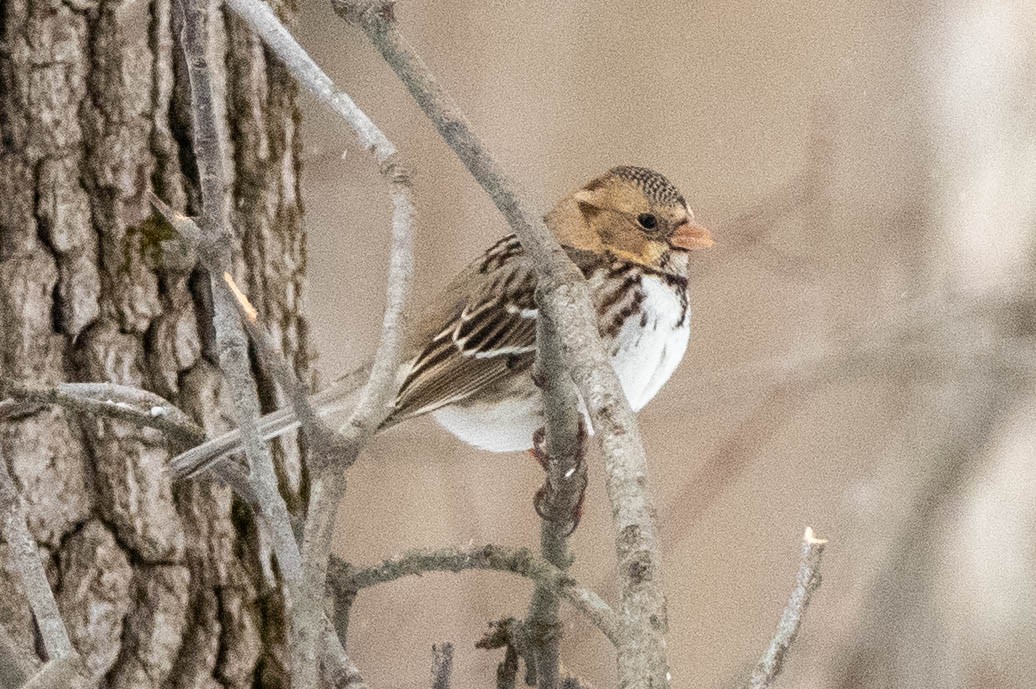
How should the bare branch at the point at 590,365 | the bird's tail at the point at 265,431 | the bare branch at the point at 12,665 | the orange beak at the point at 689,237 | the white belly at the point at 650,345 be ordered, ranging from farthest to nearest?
the orange beak at the point at 689,237, the white belly at the point at 650,345, the bird's tail at the point at 265,431, the bare branch at the point at 12,665, the bare branch at the point at 590,365

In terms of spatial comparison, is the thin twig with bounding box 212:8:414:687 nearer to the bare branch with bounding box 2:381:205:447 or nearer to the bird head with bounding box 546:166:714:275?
the bare branch with bounding box 2:381:205:447

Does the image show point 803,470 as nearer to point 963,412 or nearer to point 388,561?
point 963,412

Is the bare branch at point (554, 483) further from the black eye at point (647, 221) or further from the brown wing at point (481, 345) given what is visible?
the black eye at point (647, 221)

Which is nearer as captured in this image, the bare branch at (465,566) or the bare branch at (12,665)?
the bare branch at (12,665)

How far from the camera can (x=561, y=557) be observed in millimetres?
1792

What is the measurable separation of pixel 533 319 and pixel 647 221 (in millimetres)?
276

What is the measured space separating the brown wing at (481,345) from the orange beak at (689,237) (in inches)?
10.0

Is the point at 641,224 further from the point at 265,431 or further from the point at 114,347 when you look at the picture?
the point at 114,347

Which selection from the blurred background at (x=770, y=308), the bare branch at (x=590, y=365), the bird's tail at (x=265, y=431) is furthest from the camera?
the blurred background at (x=770, y=308)

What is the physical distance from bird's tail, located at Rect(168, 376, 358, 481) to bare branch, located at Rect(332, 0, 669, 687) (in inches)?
12.5

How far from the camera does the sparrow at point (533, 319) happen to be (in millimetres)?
2203

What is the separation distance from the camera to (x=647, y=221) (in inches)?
91.6

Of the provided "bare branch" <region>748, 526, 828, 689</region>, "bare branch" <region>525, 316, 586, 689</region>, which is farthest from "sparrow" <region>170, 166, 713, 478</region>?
"bare branch" <region>748, 526, 828, 689</region>

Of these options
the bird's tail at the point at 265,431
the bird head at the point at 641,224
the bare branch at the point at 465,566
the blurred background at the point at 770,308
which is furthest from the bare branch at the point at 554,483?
the blurred background at the point at 770,308
